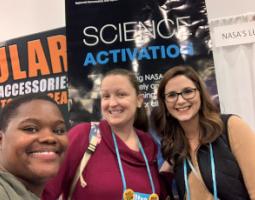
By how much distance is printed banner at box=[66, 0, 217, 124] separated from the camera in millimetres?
2572

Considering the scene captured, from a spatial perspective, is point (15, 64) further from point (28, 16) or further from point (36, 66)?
point (28, 16)

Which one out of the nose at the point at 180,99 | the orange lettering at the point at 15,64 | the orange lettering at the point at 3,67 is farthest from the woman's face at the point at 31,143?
the orange lettering at the point at 3,67

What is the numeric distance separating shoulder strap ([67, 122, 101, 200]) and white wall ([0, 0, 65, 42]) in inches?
64.4

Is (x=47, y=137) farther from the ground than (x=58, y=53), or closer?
closer

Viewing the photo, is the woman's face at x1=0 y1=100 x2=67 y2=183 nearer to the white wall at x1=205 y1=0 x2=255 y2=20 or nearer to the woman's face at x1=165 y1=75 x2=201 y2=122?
the woman's face at x1=165 y1=75 x2=201 y2=122

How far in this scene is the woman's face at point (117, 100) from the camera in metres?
1.83

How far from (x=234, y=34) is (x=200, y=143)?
1.30 meters

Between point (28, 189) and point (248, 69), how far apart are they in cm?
215

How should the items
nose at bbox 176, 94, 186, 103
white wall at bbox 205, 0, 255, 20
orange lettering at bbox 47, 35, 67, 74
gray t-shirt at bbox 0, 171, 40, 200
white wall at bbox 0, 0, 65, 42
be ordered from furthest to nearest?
1. white wall at bbox 0, 0, 65, 42
2. orange lettering at bbox 47, 35, 67, 74
3. white wall at bbox 205, 0, 255, 20
4. nose at bbox 176, 94, 186, 103
5. gray t-shirt at bbox 0, 171, 40, 200

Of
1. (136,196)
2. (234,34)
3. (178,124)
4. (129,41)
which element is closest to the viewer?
(136,196)

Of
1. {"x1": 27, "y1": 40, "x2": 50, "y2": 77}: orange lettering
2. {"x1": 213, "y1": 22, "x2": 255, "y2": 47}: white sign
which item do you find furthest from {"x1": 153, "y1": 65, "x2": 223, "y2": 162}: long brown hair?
{"x1": 27, "y1": 40, "x2": 50, "y2": 77}: orange lettering

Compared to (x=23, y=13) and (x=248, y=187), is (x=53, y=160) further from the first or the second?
(x=23, y=13)

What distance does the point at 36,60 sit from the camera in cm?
304

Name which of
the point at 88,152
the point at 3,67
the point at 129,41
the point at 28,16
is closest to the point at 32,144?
the point at 88,152
